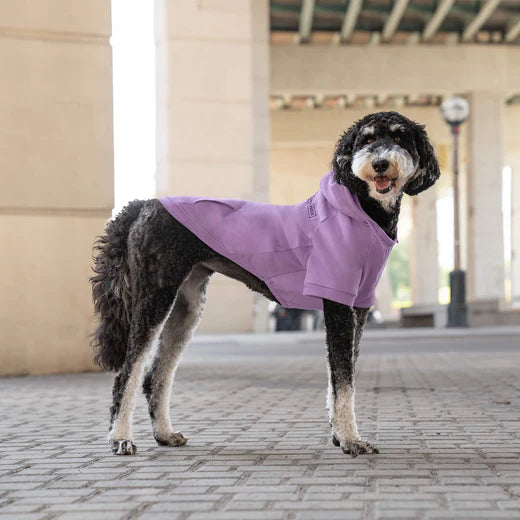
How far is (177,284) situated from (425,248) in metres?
47.6

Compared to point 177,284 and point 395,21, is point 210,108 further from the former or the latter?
point 177,284

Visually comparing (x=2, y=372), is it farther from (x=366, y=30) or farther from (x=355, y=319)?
(x=366, y=30)

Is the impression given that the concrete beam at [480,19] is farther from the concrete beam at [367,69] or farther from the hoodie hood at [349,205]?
the hoodie hood at [349,205]

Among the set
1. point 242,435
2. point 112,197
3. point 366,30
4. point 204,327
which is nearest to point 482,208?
point 366,30

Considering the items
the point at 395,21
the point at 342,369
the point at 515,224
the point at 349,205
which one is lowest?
the point at 342,369

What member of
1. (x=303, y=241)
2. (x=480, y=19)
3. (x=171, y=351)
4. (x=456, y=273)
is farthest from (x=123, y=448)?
(x=480, y=19)

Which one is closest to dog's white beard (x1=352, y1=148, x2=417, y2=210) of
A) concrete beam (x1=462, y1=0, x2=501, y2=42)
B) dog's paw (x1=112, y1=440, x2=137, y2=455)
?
dog's paw (x1=112, y1=440, x2=137, y2=455)

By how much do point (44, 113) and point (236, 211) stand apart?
578cm

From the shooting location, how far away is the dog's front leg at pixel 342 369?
4.71m

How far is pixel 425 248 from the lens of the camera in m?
51.6

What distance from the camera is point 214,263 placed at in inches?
202

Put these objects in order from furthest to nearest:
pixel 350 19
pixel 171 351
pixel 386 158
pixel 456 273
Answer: pixel 350 19 < pixel 456 273 < pixel 171 351 < pixel 386 158

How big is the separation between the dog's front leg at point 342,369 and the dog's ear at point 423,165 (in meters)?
0.75

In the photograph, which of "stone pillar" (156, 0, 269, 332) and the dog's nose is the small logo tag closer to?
the dog's nose
